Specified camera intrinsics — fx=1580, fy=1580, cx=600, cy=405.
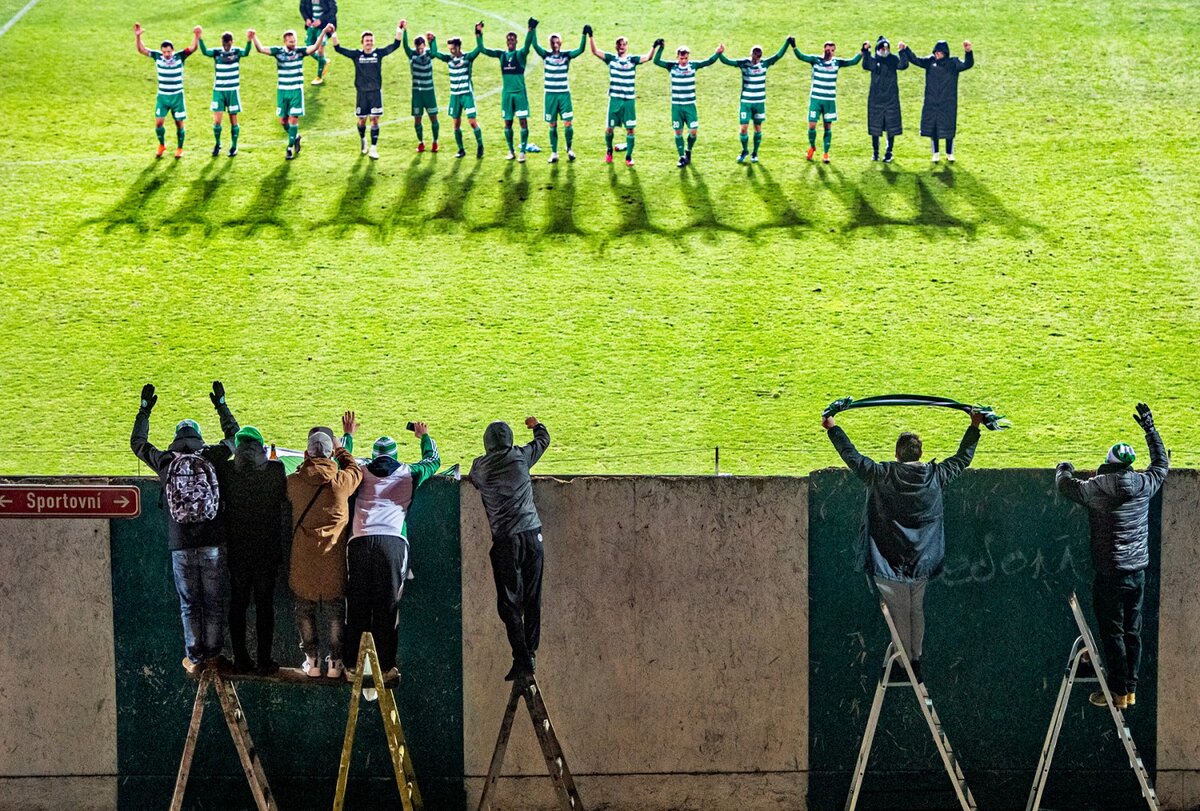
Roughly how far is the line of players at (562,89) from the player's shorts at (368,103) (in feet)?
0.05

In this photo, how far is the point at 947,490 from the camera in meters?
9.58

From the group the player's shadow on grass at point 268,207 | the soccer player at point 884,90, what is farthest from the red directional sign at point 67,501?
the soccer player at point 884,90

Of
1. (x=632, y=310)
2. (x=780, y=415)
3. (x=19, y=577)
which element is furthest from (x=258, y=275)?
(x=19, y=577)

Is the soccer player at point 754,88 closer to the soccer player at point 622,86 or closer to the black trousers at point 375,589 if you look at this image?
the soccer player at point 622,86

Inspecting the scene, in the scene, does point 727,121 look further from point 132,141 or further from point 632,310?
point 132,141

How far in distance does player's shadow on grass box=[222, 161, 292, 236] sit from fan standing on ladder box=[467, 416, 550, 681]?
12.2 meters

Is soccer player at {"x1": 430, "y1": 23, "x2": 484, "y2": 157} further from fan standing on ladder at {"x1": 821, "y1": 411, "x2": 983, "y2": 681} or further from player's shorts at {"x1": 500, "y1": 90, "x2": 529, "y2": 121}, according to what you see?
fan standing on ladder at {"x1": 821, "y1": 411, "x2": 983, "y2": 681}

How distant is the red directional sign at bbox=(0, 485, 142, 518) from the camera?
31.1ft

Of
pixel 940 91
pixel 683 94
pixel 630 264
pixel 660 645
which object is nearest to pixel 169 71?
pixel 683 94

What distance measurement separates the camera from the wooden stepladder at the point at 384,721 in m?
9.08

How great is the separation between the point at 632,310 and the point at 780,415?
3353 mm

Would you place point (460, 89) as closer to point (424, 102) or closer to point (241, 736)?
point (424, 102)

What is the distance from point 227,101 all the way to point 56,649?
14.8 metres

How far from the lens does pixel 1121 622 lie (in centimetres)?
942
